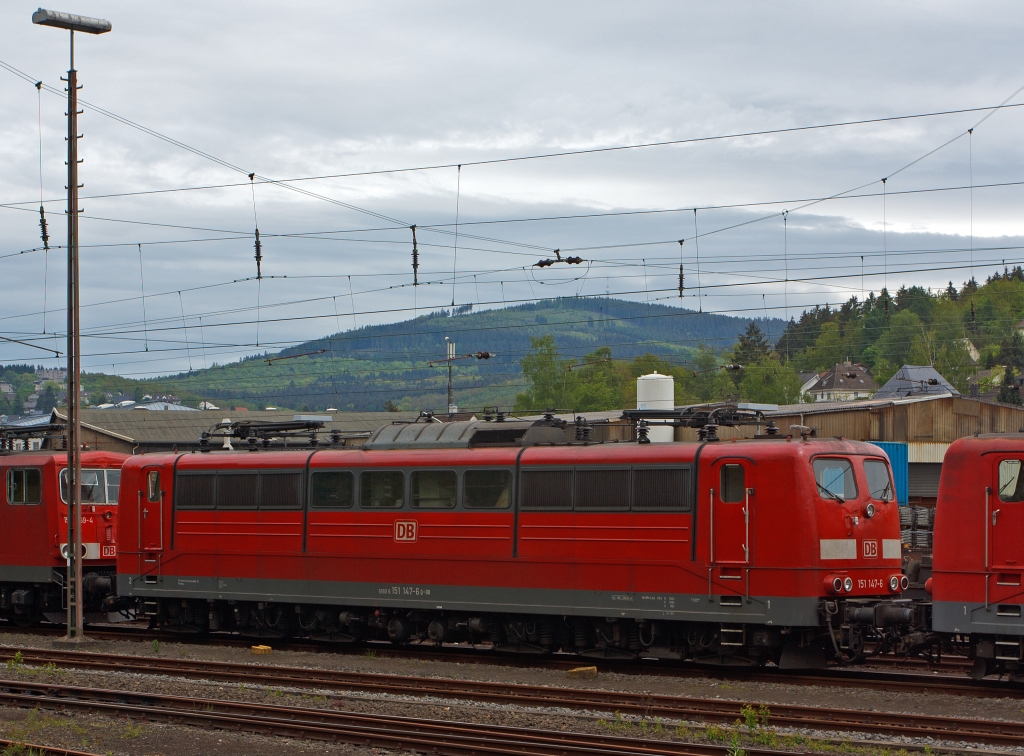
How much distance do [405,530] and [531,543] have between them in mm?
2600

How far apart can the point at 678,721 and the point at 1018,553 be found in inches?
195

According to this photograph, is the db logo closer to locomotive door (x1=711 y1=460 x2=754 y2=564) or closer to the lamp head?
locomotive door (x1=711 y1=460 x2=754 y2=564)

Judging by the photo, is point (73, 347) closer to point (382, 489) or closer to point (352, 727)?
point (382, 489)

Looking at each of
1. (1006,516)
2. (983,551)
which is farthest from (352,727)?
(1006,516)

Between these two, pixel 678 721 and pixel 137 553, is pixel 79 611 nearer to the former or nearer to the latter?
pixel 137 553

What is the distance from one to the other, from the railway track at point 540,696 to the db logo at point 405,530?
3.18m

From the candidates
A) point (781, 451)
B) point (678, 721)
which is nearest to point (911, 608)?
point (781, 451)

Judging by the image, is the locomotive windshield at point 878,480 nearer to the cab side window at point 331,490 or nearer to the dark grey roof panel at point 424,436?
the dark grey roof panel at point 424,436

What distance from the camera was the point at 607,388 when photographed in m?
89.6

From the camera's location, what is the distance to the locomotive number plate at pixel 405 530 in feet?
67.1

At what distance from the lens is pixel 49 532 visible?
1016 inches

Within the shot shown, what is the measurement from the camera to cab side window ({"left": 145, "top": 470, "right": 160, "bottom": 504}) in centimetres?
2394

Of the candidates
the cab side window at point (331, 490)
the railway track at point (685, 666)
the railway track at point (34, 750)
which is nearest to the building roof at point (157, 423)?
the railway track at point (685, 666)

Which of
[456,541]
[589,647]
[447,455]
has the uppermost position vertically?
[447,455]
